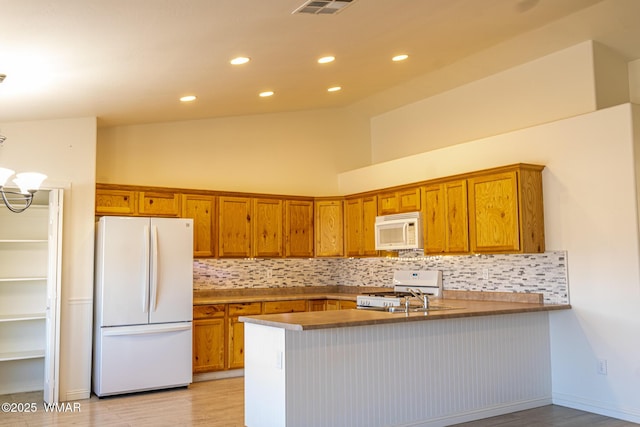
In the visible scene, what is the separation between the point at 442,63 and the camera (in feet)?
18.6

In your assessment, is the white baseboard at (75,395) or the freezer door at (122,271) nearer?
the white baseboard at (75,395)

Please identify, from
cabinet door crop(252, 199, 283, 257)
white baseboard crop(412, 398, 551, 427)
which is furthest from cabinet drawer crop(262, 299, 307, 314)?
white baseboard crop(412, 398, 551, 427)

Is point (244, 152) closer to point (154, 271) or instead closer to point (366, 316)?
point (154, 271)

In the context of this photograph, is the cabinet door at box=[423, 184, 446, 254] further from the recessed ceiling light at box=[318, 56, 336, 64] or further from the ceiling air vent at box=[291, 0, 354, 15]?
the ceiling air vent at box=[291, 0, 354, 15]

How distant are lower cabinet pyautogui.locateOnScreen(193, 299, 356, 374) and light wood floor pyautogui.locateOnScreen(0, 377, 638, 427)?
535 millimetres

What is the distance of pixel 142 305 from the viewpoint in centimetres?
580

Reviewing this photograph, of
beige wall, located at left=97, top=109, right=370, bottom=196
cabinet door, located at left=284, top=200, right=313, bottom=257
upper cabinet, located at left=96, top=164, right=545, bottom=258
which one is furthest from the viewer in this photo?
cabinet door, located at left=284, top=200, right=313, bottom=257

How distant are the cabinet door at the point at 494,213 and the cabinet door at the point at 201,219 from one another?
9.85ft

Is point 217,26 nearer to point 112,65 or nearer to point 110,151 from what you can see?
point 112,65

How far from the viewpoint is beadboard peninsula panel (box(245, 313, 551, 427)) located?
397cm

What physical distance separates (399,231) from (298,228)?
156cm

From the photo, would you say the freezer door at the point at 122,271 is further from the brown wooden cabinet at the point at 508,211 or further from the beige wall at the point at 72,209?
the brown wooden cabinet at the point at 508,211

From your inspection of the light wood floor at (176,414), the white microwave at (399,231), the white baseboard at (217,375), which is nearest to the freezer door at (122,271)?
the light wood floor at (176,414)

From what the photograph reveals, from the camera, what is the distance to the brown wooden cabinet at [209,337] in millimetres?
6289
